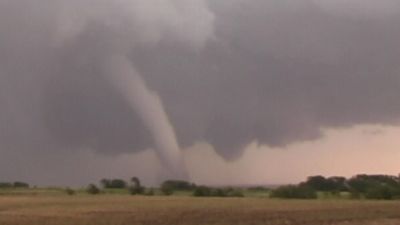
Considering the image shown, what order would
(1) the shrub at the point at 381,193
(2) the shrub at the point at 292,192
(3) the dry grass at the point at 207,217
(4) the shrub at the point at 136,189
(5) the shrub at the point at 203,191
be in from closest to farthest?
(3) the dry grass at the point at 207,217
(1) the shrub at the point at 381,193
(2) the shrub at the point at 292,192
(5) the shrub at the point at 203,191
(4) the shrub at the point at 136,189

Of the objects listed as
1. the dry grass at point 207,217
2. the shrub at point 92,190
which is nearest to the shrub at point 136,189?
the shrub at point 92,190

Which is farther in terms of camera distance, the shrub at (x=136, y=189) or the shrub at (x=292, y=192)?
the shrub at (x=136, y=189)

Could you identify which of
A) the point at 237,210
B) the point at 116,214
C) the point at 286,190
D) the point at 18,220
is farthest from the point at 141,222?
the point at 286,190

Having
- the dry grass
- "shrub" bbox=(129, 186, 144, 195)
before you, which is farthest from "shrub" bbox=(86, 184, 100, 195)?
the dry grass

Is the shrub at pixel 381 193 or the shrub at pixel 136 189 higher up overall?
the shrub at pixel 136 189

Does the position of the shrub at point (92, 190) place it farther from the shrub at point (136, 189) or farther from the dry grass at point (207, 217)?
the dry grass at point (207, 217)

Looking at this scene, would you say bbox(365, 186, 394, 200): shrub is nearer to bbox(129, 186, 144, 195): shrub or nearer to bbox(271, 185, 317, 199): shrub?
bbox(271, 185, 317, 199): shrub

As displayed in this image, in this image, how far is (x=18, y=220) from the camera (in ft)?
211

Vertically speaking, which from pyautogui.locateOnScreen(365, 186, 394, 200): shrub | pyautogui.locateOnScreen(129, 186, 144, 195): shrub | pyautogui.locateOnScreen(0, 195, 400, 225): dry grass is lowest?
pyautogui.locateOnScreen(0, 195, 400, 225): dry grass

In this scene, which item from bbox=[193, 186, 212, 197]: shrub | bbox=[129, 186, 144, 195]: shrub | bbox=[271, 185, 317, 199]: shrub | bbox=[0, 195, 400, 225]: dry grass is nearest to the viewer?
bbox=[0, 195, 400, 225]: dry grass

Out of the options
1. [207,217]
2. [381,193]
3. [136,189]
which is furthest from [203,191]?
[207,217]

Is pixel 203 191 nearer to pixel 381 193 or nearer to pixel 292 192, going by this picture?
pixel 292 192

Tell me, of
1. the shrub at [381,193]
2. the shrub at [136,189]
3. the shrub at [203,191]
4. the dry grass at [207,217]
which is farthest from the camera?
the shrub at [136,189]

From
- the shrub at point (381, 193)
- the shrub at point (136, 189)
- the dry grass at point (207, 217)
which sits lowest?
the dry grass at point (207, 217)
